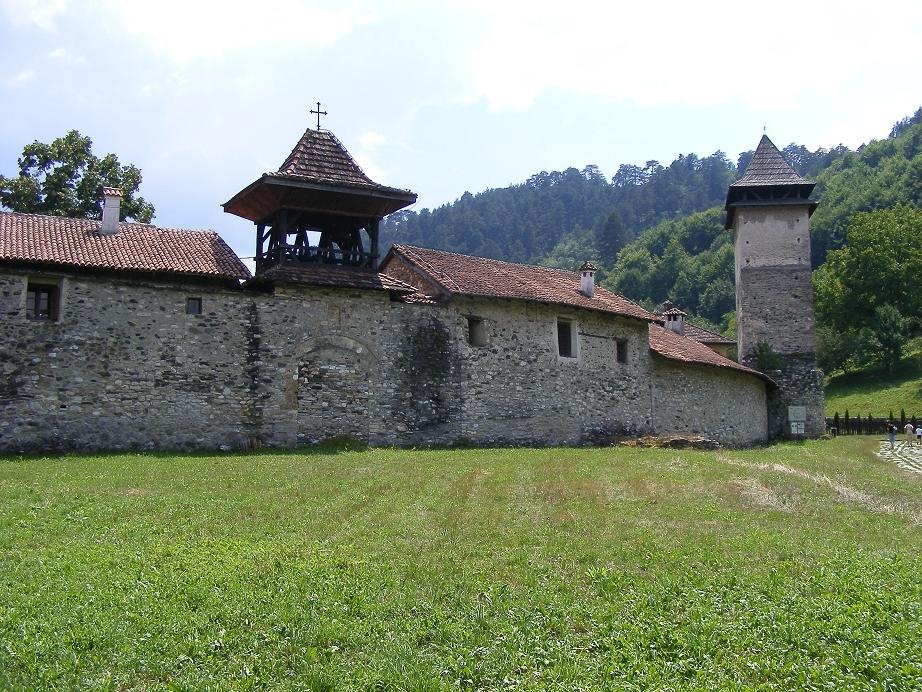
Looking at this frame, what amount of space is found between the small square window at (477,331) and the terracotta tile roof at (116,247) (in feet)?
21.9

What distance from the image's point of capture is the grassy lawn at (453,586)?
7434mm

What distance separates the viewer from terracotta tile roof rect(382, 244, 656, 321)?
26281mm

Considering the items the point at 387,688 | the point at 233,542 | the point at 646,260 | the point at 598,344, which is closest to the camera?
the point at 387,688

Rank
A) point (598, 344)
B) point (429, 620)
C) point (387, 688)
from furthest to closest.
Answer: point (598, 344), point (429, 620), point (387, 688)

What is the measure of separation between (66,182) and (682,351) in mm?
23858

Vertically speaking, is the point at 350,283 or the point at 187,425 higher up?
the point at 350,283

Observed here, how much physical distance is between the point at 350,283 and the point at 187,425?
5.62 meters

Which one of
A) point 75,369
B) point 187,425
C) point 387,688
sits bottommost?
point 387,688

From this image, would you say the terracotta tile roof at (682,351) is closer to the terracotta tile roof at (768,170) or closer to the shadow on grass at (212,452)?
the terracotta tile roof at (768,170)

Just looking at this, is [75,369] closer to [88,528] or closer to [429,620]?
[88,528]

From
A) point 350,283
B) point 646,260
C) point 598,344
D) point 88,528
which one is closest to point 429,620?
point 88,528

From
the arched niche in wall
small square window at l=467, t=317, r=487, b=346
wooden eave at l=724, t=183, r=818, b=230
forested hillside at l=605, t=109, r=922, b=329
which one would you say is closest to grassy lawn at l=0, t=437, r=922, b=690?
the arched niche in wall

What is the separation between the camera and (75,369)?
A: 20.9 metres

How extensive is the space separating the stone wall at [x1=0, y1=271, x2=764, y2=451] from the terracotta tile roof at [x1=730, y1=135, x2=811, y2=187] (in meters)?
14.7
